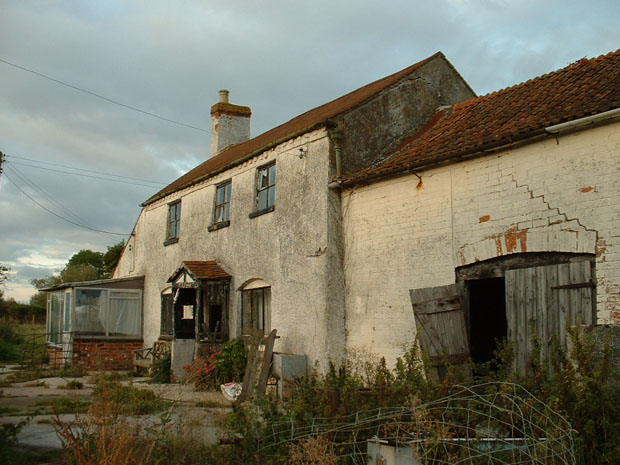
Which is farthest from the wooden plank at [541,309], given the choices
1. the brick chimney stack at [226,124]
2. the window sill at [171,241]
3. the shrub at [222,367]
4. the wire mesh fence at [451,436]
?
the brick chimney stack at [226,124]

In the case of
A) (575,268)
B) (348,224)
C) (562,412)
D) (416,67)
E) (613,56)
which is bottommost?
(562,412)

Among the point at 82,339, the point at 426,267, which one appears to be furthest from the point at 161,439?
the point at 82,339

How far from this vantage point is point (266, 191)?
14.1 meters

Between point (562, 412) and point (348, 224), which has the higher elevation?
point (348, 224)

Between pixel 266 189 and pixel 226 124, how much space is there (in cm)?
Answer: 956

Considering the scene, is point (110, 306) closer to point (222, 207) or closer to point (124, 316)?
point (124, 316)

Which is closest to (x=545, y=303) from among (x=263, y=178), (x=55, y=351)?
(x=263, y=178)

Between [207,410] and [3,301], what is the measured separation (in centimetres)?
3328

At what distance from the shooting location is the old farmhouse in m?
8.11

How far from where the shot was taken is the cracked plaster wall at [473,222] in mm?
7836

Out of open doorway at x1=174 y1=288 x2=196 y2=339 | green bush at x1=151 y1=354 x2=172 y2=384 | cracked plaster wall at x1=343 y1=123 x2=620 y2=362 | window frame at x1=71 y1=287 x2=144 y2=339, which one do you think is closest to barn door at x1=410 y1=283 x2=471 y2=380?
cracked plaster wall at x1=343 y1=123 x2=620 y2=362

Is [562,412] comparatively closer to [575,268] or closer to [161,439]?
[575,268]

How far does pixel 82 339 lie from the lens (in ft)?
61.4

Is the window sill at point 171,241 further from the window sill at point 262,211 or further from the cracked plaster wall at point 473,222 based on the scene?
the cracked plaster wall at point 473,222
